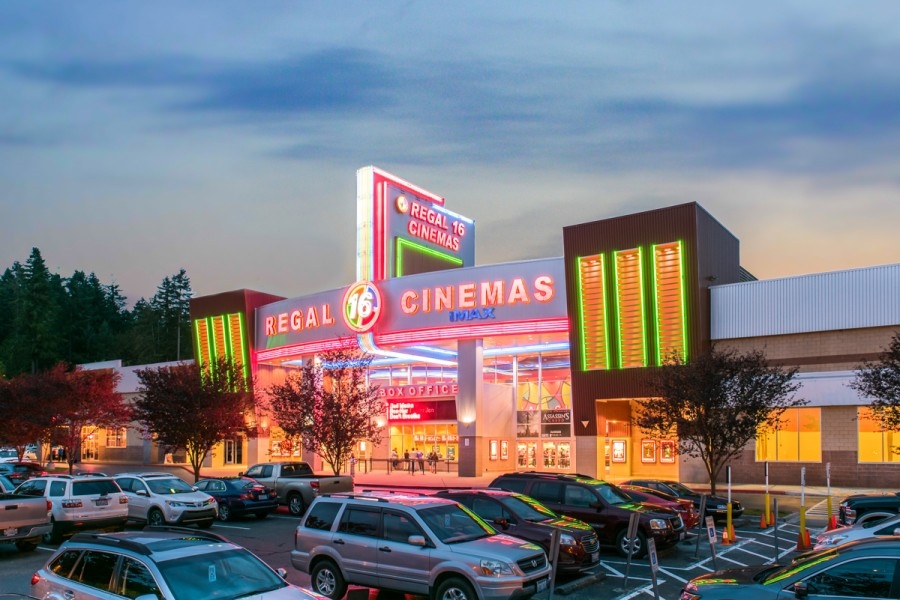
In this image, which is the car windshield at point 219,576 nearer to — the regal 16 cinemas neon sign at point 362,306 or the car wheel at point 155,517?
the car wheel at point 155,517

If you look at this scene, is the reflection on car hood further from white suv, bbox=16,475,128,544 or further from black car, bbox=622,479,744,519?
white suv, bbox=16,475,128,544

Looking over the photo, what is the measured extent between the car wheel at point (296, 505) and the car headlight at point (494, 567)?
655 inches

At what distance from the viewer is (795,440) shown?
35938 millimetres

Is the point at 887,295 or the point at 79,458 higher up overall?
the point at 887,295

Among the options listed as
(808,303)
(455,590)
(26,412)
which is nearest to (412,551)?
(455,590)

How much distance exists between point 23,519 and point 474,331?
26992 mm

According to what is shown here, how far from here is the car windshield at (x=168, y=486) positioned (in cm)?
2352

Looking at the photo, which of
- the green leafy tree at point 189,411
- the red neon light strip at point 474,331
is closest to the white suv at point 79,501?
the green leafy tree at point 189,411

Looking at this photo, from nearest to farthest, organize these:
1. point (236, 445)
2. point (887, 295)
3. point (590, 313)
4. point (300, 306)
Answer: point (887, 295)
point (590, 313)
point (300, 306)
point (236, 445)

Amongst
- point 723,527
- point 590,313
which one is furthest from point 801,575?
point 590,313

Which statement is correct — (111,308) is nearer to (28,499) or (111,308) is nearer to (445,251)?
(445,251)

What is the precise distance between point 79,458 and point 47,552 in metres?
50.9

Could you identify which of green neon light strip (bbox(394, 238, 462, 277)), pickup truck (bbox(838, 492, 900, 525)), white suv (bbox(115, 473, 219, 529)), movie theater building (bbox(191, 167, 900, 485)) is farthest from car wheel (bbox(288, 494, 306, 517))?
green neon light strip (bbox(394, 238, 462, 277))

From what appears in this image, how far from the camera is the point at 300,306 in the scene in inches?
2076
